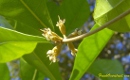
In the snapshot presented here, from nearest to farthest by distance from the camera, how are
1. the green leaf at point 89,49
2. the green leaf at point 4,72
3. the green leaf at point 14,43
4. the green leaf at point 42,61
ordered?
the green leaf at point 14,43 → the green leaf at point 89,49 → the green leaf at point 42,61 → the green leaf at point 4,72

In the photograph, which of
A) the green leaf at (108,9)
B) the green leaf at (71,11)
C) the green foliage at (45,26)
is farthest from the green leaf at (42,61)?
the green leaf at (108,9)

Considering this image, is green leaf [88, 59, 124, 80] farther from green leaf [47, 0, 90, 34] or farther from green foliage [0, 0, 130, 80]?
green leaf [47, 0, 90, 34]

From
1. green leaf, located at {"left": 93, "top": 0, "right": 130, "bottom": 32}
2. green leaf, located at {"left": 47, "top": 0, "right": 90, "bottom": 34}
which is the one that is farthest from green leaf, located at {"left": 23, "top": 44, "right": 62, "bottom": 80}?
green leaf, located at {"left": 93, "top": 0, "right": 130, "bottom": 32}

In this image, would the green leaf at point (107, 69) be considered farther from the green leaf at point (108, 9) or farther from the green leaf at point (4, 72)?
the green leaf at point (108, 9)

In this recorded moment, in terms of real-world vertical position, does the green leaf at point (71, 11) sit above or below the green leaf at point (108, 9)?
above

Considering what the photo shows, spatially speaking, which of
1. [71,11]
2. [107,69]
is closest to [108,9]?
[71,11]

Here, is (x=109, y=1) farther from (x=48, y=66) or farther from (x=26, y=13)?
(x=48, y=66)

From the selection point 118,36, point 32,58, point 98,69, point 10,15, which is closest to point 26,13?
point 10,15
